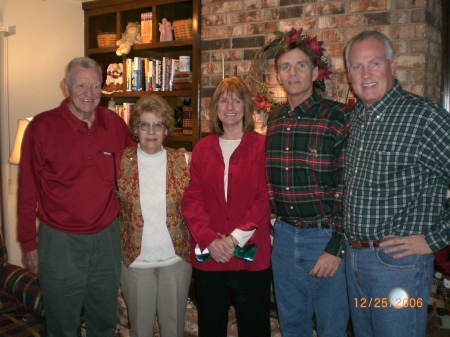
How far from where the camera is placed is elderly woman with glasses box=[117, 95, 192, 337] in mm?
2139

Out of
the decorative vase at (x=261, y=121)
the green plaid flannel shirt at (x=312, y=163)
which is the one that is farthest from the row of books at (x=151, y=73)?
the green plaid flannel shirt at (x=312, y=163)

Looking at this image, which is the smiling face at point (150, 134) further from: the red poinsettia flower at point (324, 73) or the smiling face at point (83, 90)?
the red poinsettia flower at point (324, 73)

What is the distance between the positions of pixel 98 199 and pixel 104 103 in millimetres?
2454

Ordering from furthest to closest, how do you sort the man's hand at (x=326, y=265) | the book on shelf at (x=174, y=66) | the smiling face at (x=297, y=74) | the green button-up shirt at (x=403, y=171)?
the book on shelf at (x=174, y=66) < the smiling face at (x=297, y=74) < the man's hand at (x=326, y=265) < the green button-up shirt at (x=403, y=171)

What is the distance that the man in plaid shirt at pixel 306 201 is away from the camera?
196 centimetres

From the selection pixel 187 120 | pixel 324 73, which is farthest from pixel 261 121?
pixel 187 120

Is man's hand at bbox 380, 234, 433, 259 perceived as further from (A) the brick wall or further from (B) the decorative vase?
(B) the decorative vase

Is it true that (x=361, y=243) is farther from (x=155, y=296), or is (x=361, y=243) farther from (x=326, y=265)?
(x=155, y=296)

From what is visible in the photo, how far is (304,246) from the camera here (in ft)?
6.57

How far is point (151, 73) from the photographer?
13.0 ft

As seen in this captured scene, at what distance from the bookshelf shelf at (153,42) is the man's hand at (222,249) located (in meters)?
1.59

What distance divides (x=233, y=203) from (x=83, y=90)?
0.93 meters

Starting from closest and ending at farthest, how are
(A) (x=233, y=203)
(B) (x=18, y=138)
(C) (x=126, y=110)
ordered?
(A) (x=233, y=203)
(B) (x=18, y=138)
(C) (x=126, y=110)

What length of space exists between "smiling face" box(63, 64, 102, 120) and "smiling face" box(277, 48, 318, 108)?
941 millimetres
